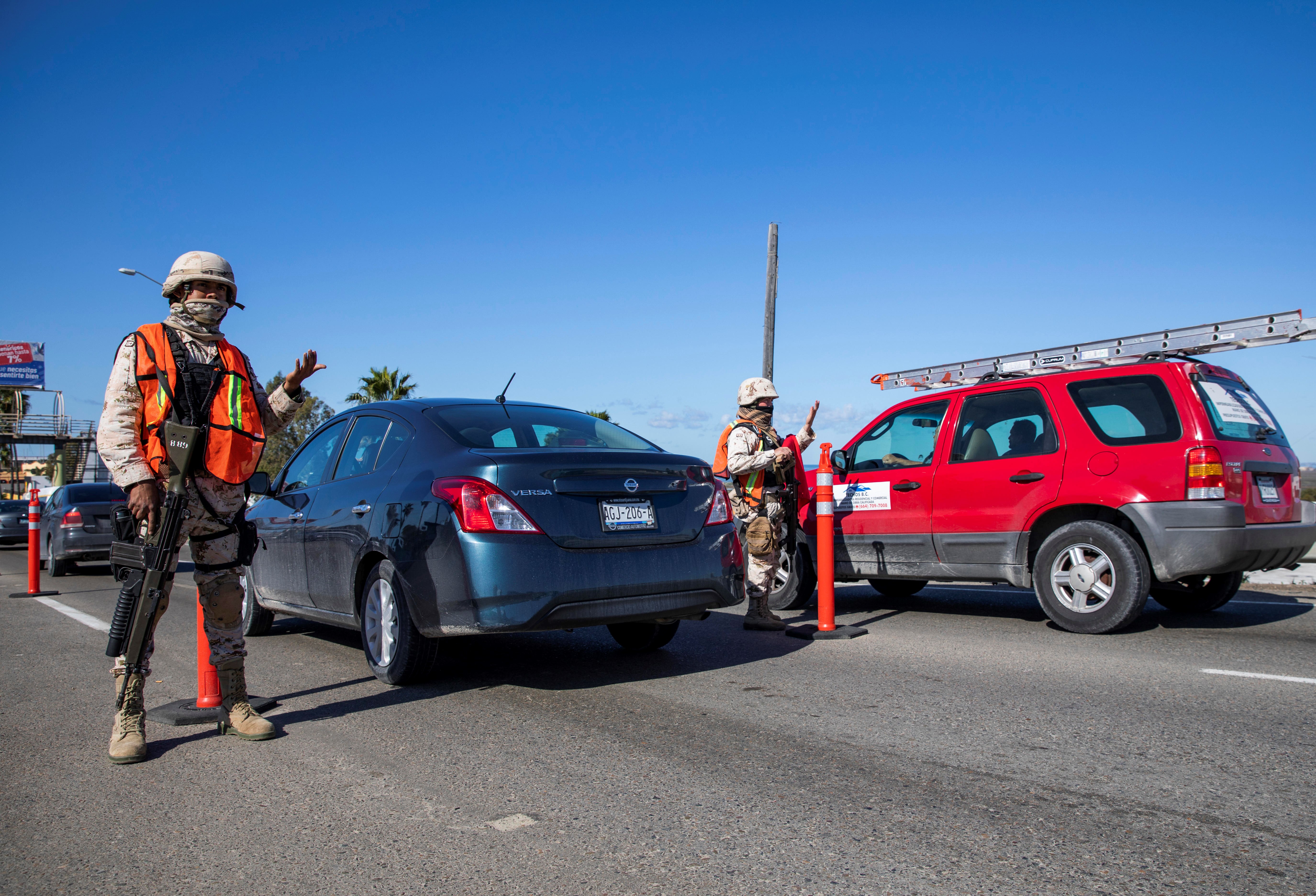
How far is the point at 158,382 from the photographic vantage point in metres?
4.00

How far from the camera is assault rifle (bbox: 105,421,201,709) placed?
397cm

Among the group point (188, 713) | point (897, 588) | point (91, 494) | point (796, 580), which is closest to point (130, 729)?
point (188, 713)

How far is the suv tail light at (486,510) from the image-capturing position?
4.56 m

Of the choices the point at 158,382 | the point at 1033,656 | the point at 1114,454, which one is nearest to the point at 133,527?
the point at 158,382

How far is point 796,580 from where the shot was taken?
26.8ft

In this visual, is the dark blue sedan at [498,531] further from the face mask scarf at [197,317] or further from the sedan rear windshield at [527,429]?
the face mask scarf at [197,317]

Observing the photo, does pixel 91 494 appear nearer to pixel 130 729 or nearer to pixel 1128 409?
pixel 130 729

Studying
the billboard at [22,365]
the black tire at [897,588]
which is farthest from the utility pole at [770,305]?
the billboard at [22,365]

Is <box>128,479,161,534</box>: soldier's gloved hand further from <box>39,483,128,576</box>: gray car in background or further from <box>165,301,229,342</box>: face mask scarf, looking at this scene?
<box>39,483,128,576</box>: gray car in background

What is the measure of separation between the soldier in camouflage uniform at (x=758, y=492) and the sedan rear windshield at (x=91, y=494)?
11.8 m

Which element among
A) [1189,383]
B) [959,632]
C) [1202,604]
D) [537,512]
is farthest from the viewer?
[1202,604]

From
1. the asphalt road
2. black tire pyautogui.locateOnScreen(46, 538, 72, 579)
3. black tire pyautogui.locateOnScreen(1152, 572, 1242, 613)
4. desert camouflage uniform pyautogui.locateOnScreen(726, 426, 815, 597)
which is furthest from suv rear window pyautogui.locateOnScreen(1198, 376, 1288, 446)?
black tire pyautogui.locateOnScreen(46, 538, 72, 579)

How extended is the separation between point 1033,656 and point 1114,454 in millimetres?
1573

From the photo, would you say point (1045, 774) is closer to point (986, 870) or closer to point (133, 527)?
point (986, 870)
